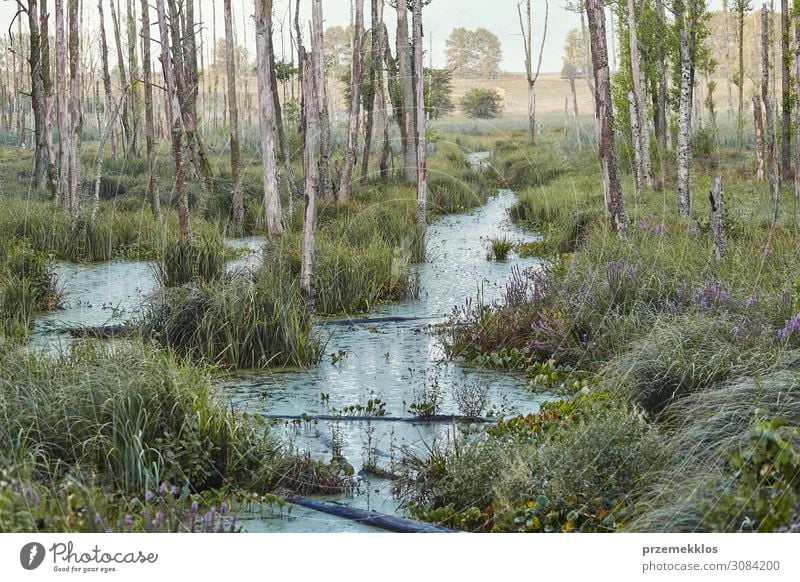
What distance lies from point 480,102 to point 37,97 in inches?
1995

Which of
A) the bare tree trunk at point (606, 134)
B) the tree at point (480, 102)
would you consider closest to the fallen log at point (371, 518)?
the bare tree trunk at point (606, 134)

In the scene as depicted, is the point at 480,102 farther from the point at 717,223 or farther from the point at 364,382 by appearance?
the point at 364,382

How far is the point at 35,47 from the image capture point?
20484 millimetres

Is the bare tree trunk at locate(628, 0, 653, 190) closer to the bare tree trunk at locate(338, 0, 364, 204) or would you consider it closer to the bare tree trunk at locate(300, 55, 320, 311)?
the bare tree trunk at locate(338, 0, 364, 204)

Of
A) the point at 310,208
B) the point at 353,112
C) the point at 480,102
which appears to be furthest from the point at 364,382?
the point at 480,102

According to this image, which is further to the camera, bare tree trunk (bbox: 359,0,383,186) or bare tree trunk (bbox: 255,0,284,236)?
bare tree trunk (bbox: 359,0,383,186)

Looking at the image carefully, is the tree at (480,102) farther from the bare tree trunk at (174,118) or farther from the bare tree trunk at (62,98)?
the bare tree trunk at (174,118)

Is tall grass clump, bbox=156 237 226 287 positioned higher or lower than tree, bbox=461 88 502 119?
lower

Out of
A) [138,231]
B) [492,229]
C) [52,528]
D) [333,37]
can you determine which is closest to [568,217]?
[492,229]

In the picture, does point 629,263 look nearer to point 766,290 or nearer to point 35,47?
point 766,290

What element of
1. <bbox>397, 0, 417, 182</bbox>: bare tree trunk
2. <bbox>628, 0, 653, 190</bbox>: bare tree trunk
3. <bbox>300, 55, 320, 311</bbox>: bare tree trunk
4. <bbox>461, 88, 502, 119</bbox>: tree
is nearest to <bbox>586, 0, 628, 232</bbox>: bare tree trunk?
<bbox>300, 55, 320, 311</bbox>: bare tree trunk

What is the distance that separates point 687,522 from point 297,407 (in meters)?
3.89

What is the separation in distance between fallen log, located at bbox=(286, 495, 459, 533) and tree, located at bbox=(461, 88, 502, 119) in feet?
207
